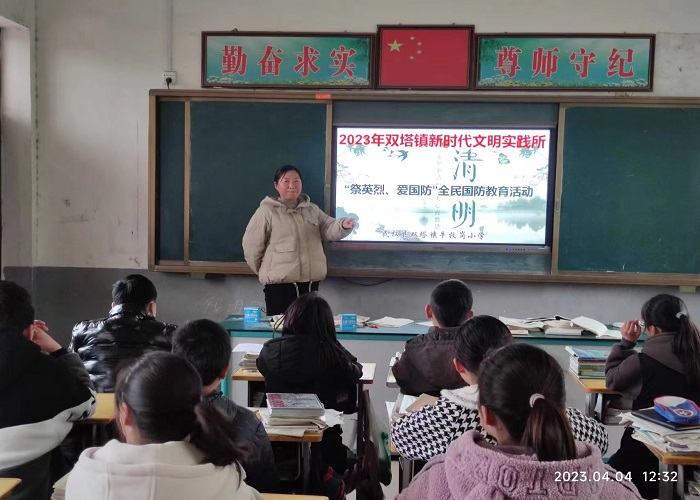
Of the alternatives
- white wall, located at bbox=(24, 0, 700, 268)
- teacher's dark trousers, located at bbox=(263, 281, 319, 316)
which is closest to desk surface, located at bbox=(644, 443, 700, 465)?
teacher's dark trousers, located at bbox=(263, 281, 319, 316)


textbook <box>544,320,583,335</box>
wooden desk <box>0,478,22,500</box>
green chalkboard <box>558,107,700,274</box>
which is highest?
green chalkboard <box>558,107,700,274</box>

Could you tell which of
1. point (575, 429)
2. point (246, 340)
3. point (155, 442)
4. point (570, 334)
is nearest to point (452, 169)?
point (570, 334)

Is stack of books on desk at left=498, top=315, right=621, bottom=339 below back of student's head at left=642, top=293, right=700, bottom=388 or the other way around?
below

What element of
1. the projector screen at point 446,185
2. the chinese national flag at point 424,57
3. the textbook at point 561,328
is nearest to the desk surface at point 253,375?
the textbook at point 561,328

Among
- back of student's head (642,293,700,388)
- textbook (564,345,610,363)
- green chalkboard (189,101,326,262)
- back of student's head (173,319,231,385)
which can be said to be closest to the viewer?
back of student's head (173,319,231,385)

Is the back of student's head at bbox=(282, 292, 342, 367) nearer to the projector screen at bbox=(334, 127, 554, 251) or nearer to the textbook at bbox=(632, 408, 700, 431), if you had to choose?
the textbook at bbox=(632, 408, 700, 431)

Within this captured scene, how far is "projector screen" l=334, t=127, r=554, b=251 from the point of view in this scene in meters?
4.82

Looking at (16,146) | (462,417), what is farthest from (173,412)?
(16,146)

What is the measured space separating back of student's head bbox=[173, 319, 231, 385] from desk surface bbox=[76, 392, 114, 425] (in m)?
0.58

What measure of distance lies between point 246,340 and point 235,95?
5.83ft

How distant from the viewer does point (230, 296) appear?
5055mm

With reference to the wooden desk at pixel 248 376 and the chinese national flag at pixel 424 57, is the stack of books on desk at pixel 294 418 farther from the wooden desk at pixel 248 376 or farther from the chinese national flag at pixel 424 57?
the chinese national flag at pixel 424 57

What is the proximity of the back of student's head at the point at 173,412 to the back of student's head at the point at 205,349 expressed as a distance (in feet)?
1.93

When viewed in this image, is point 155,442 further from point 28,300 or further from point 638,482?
point 638,482
